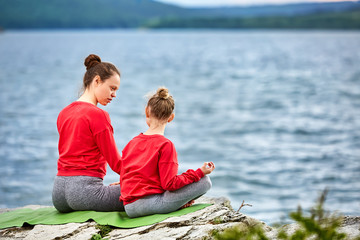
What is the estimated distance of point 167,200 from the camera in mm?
4875

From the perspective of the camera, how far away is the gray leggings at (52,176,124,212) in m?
5.18

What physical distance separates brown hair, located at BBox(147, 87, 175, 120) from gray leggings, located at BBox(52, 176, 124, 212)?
3.34 feet

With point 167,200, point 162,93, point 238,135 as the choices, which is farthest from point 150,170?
point 238,135

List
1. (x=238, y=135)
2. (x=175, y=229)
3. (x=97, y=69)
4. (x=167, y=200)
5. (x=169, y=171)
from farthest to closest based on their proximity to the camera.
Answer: (x=238, y=135)
(x=97, y=69)
(x=167, y=200)
(x=169, y=171)
(x=175, y=229)

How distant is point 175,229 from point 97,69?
1.91 m

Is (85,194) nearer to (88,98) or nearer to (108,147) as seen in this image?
(108,147)

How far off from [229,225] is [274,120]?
20.8 metres

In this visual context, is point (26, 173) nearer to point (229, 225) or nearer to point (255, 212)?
point (255, 212)

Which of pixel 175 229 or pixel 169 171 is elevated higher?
pixel 169 171

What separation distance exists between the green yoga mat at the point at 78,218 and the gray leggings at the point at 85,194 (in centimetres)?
10

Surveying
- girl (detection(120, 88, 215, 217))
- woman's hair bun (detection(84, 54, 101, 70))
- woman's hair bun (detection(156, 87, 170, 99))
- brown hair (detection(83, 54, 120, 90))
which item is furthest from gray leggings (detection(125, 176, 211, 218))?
woman's hair bun (detection(84, 54, 101, 70))

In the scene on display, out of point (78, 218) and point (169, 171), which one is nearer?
point (169, 171)

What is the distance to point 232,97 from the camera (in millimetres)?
35156

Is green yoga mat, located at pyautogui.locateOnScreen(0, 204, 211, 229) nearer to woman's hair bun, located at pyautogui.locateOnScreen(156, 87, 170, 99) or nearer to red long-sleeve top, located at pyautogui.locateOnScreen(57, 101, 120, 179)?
red long-sleeve top, located at pyautogui.locateOnScreen(57, 101, 120, 179)
